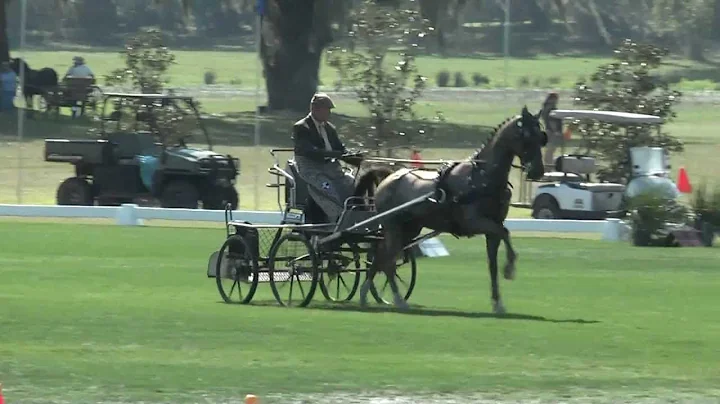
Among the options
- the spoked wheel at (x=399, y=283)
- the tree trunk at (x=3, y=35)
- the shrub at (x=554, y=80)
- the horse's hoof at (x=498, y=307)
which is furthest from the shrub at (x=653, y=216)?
→ the shrub at (x=554, y=80)

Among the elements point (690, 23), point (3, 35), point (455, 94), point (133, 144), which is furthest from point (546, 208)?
point (690, 23)

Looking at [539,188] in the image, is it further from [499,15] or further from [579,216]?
[499,15]

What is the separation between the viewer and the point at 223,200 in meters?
30.2

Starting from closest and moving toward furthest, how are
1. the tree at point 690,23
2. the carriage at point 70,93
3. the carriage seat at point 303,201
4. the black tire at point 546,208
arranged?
the carriage seat at point 303,201 → the black tire at point 546,208 → the carriage at point 70,93 → the tree at point 690,23

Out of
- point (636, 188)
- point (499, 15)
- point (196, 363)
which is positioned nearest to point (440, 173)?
point (196, 363)

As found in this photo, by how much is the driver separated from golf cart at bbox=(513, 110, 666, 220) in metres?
12.7

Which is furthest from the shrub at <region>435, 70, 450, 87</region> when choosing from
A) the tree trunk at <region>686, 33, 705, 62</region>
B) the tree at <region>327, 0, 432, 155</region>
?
the tree at <region>327, 0, 432, 155</region>

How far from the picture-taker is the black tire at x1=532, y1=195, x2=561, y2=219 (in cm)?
2916

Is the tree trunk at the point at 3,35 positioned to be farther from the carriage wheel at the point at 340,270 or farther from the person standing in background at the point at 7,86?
the carriage wheel at the point at 340,270

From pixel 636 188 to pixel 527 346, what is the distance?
14.6 metres

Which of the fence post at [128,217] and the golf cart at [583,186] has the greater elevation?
the golf cart at [583,186]

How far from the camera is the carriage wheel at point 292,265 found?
627 inches

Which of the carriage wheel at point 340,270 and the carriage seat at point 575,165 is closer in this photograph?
the carriage wheel at point 340,270

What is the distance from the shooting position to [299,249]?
53.8 ft
